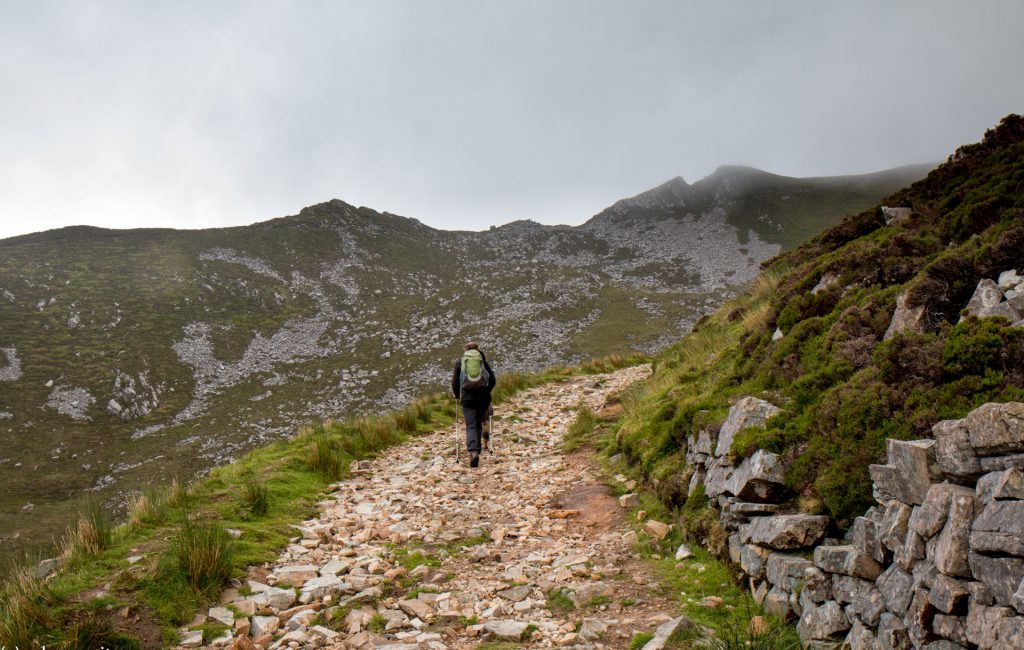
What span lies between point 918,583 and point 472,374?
9.64 metres

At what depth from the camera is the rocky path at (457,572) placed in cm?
513

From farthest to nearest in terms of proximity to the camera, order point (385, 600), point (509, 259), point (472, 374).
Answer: point (509, 259) → point (472, 374) → point (385, 600)

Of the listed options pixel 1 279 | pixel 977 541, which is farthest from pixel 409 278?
pixel 977 541

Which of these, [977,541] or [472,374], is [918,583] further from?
[472,374]

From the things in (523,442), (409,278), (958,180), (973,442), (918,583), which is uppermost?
(409,278)

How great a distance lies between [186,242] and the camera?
256 ft

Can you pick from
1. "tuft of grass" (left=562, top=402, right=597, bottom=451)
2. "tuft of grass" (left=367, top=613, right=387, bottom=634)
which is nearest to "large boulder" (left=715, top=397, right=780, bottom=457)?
"tuft of grass" (left=367, top=613, right=387, bottom=634)

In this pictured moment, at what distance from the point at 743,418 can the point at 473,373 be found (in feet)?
22.6

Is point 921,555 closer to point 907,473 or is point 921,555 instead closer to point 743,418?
point 907,473

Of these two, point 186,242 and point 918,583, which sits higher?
point 186,242

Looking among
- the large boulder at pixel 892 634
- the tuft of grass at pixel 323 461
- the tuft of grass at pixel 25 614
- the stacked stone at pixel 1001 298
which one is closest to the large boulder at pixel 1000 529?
the large boulder at pixel 892 634

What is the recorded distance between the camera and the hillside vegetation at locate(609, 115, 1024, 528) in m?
4.66

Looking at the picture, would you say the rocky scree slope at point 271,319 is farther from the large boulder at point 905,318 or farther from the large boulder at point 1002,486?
the large boulder at point 1002,486

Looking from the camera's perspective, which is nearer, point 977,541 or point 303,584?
point 977,541
